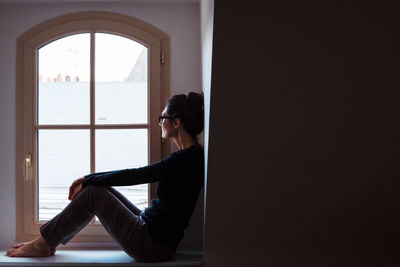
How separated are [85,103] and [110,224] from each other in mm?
762

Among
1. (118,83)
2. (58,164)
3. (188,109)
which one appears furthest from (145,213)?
(118,83)

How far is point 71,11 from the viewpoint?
7.70ft

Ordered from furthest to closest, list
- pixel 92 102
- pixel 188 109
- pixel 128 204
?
pixel 92 102 < pixel 128 204 < pixel 188 109

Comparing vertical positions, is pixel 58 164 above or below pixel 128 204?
above

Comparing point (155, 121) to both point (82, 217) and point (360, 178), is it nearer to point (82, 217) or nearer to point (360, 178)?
point (82, 217)

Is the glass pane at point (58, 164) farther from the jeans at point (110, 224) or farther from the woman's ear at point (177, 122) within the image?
the woman's ear at point (177, 122)

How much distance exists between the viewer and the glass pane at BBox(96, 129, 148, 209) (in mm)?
2355

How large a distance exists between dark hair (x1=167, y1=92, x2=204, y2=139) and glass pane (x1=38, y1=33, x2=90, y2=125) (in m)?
0.59

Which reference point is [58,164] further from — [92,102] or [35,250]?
[35,250]

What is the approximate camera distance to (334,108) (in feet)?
5.41

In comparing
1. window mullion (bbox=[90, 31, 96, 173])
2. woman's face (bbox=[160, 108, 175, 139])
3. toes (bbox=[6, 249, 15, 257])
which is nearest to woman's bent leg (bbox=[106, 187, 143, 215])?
window mullion (bbox=[90, 31, 96, 173])

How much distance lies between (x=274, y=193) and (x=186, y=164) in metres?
0.44

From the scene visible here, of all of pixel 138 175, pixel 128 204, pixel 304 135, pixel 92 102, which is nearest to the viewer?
pixel 304 135

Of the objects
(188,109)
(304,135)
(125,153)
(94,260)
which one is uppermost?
(188,109)
